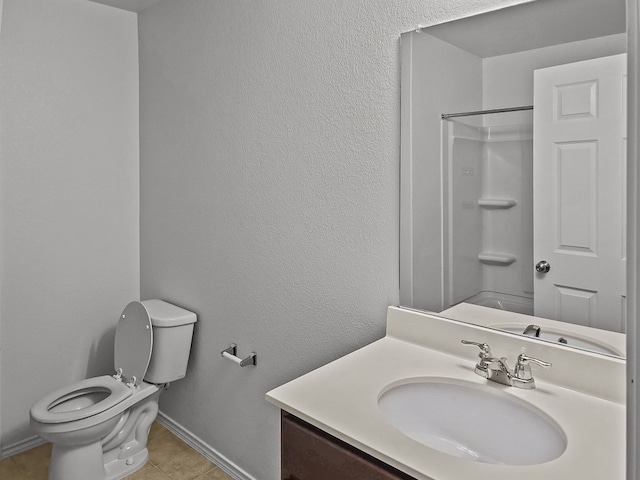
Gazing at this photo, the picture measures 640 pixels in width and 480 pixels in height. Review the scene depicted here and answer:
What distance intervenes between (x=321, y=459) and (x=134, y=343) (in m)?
1.61

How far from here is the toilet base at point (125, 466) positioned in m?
2.21

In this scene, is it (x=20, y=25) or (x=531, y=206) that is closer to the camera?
(x=531, y=206)

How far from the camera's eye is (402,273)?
5.02 ft

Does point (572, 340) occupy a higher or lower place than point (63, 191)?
lower

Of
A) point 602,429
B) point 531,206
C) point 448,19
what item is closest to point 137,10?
point 448,19

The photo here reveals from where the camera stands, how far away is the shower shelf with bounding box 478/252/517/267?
1300 mm

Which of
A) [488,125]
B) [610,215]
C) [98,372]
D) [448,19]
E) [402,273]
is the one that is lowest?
[98,372]

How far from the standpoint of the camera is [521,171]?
4.14 feet

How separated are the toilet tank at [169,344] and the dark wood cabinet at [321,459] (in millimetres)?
1304

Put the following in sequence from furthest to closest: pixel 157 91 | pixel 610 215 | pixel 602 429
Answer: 1. pixel 157 91
2. pixel 610 215
3. pixel 602 429

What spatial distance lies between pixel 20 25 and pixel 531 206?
8.22 feet

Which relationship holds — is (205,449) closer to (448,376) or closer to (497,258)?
(448,376)

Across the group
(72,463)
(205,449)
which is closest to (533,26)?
(205,449)

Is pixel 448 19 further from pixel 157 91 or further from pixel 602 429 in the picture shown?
pixel 157 91
